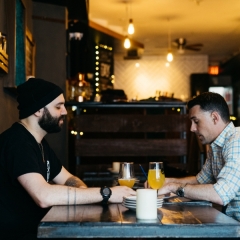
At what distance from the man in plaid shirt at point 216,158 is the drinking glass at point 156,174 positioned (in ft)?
0.20

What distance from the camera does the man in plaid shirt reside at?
254cm

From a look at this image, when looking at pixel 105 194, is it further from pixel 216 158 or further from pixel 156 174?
pixel 216 158

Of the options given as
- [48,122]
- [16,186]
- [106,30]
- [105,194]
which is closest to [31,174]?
[16,186]

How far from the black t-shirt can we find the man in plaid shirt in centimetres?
69

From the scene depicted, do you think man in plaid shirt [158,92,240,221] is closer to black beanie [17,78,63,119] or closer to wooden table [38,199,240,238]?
wooden table [38,199,240,238]

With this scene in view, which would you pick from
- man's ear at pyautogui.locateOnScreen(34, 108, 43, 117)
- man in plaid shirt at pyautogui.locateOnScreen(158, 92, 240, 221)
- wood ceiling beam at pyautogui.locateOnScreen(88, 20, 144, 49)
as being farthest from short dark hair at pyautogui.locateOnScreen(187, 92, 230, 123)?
wood ceiling beam at pyautogui.locateOnScreen(88, 20, 144, 49)

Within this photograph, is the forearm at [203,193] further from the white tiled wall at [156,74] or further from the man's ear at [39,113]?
the white tiled wall at [156,74]

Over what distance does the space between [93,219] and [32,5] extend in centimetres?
477

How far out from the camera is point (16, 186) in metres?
2.47

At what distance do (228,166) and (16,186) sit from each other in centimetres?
109

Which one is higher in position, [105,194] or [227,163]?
[227,163]

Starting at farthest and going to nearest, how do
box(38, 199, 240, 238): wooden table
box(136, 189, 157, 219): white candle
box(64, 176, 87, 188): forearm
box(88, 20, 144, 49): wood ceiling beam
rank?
box(88, 20, 144, 49): wood ceiling beam → box(64, 176, 87, 188): forearm → box(136, 189, 157, 219): white candle → box(38, 199, 240, 238): wooden table

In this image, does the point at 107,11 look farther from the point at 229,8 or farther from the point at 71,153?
the point at 71,153

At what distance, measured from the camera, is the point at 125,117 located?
560 centimetres
